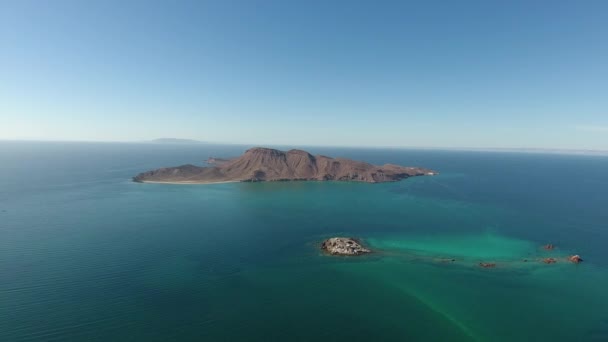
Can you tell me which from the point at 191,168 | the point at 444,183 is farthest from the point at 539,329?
the point at 191,168

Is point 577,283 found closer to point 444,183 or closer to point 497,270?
point 497,270

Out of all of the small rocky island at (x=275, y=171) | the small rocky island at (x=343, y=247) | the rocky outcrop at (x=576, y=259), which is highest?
the small rocky island at (x=275, y=171)

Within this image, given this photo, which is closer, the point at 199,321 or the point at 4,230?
the point at 199,321

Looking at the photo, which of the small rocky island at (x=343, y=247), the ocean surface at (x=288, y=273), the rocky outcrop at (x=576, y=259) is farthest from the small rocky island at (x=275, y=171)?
the rocky outcrop at (x=576, y=259)

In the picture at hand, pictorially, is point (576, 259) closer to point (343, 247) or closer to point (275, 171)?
point (343, 247)

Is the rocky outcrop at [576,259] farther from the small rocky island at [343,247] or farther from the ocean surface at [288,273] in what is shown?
the small rocky island at [343,247]

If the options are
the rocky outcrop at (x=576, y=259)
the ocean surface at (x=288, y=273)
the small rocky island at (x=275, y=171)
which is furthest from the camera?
the small rocky island at (x=275, y=171)
